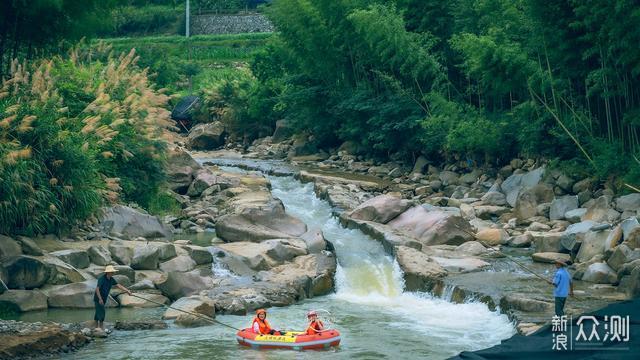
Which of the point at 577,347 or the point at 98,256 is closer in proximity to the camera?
the point at 577,347

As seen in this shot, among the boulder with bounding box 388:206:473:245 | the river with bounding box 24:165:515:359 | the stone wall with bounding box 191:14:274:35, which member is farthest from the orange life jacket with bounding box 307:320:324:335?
the stone wall with bounding box 191:14:274:35

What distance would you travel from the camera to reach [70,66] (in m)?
23.8

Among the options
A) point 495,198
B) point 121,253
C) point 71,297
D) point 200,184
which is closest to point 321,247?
point 121,253

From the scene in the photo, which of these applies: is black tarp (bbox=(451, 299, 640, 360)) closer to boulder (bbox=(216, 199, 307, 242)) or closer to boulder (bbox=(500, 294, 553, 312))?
boulder (bbox=(500, 294, 553, 312))

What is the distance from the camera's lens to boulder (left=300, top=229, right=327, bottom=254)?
2075 cm

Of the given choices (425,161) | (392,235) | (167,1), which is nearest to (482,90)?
(425,161)

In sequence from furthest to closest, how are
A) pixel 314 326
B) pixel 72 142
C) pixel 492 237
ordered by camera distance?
pixel 492 237
pixel 72 142
pixel 314 326

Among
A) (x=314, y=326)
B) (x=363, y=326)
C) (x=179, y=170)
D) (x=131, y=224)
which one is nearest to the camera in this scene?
(x=314, y=326)

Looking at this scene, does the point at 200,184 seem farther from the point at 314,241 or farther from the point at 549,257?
the point at 549,257

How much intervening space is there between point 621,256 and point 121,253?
8.59m

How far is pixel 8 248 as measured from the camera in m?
17.5

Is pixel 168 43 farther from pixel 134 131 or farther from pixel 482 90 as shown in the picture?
pixel 134 131

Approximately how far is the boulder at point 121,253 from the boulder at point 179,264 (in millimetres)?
592

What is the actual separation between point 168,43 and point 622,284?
1740 inches
